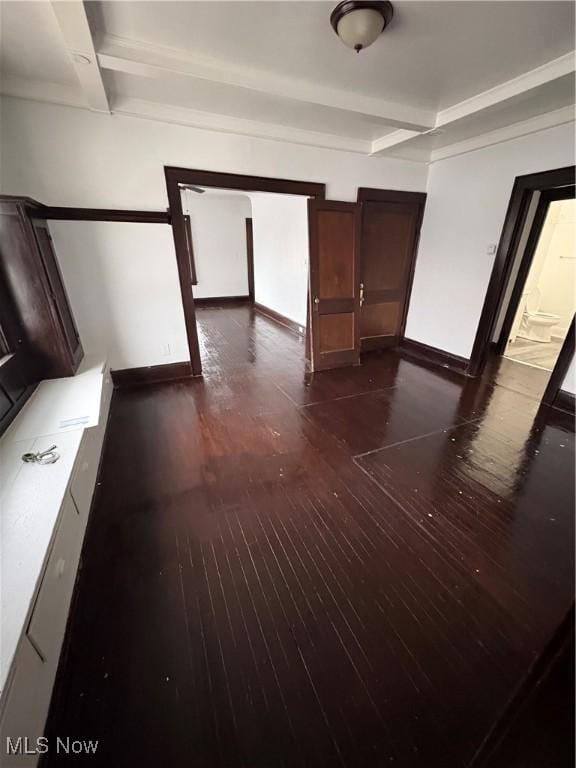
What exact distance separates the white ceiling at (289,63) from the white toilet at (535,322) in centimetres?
316

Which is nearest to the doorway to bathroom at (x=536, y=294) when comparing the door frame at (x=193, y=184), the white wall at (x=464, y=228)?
the white wall at (x=464, y=228)

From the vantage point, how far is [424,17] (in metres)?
1.75

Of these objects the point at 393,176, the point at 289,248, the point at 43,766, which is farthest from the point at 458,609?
the point at 289,248

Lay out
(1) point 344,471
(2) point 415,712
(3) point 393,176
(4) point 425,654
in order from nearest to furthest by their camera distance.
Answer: (2) point 415,712
(4) point 425,654
(1) point 344,471
(3) point 393,176

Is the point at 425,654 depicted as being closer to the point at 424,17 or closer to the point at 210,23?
the point at 424,17

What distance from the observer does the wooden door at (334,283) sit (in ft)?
11.9

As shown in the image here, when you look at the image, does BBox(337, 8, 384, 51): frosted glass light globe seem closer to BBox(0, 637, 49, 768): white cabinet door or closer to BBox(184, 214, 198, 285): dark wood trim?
BBox(0, 637, 49, 768): white cabinet door

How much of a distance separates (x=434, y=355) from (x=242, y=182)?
3.23 metres

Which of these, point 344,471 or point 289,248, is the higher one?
point 289,248

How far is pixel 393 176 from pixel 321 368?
256cm

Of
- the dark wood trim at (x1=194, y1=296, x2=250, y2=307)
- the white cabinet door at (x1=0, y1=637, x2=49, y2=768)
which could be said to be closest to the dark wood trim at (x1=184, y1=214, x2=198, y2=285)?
the dark wood trim at (x1=194, y1=296, x2=250, y2=307)

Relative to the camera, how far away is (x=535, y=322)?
520 centimetres

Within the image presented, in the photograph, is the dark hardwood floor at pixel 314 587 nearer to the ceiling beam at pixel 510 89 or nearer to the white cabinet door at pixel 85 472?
the white cabinet door at pixel 85 472

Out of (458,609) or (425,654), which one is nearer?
(425,654)
